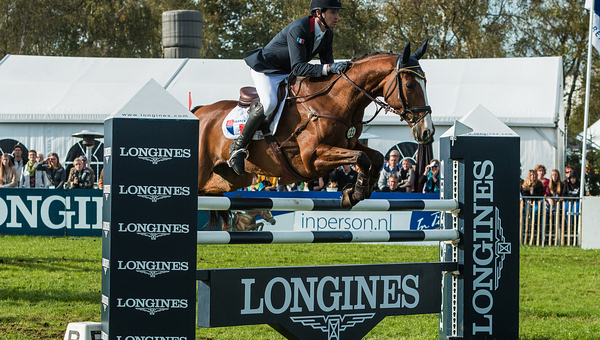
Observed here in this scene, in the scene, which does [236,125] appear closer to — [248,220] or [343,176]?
[248,220]

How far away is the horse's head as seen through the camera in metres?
4.57

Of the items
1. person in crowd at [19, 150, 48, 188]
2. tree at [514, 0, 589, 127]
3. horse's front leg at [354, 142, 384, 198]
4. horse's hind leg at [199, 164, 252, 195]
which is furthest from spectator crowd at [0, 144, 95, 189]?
tree at [514, 0, 589, 127]

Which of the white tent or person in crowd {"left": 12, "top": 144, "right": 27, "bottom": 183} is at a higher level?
the white tent

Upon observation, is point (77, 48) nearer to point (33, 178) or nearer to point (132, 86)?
point (132, 86)

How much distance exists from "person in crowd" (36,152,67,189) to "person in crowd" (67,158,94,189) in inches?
21.8

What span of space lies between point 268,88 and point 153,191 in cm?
190

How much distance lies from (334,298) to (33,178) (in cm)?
1078

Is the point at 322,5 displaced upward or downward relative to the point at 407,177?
upward

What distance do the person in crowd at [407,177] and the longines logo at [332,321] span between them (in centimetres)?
796

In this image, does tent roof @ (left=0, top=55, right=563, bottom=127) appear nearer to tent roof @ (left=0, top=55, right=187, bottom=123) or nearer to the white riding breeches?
tent roof @ (left=0, top=55, right=187, bottom=123)

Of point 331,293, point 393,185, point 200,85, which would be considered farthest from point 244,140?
point 200,85

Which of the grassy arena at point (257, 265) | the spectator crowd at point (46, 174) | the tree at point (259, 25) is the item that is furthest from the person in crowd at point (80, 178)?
the tree at point (259, 25)

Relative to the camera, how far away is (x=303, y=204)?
161 inches

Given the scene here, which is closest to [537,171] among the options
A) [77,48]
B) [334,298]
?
[334,298]
